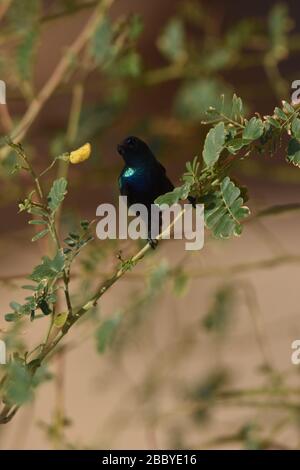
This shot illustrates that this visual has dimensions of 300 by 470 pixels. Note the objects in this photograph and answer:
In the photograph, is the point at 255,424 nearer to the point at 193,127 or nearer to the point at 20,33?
the point at 20,33

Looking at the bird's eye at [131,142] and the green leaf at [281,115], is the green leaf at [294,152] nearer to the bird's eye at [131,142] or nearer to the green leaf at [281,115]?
the green leaf at [281,115]

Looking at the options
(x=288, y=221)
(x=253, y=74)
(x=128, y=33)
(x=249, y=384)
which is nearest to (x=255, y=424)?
(x=128, y=33)

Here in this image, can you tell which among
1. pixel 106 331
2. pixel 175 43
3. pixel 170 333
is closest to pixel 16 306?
pixel 106 331

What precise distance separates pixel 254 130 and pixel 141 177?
0.64 feet

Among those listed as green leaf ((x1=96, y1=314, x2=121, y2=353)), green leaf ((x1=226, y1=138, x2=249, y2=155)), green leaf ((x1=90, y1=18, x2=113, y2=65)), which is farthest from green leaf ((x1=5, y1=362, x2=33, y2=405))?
green leaf ((x1=90, y1=18, x2=113, y2=65))

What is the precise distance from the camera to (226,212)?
0.88 m

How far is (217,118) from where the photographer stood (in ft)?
2.99

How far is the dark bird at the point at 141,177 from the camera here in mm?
1006

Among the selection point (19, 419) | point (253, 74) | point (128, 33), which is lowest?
point (19, 419)

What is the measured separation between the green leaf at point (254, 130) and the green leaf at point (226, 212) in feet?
0.15

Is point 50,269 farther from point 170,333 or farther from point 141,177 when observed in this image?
point 170,333

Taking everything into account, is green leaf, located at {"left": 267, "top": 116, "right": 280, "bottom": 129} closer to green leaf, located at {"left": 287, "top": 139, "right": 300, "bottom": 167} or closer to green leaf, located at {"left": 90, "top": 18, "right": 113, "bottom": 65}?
green leaf, located at {"left": 287, "top": 139, "right": 300, "bottom": 167}

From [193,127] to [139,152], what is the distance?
4.80 feet


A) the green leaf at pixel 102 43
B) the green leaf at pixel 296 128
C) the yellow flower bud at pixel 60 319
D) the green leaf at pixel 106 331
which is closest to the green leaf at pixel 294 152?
the green leaf at pixel 296 128
